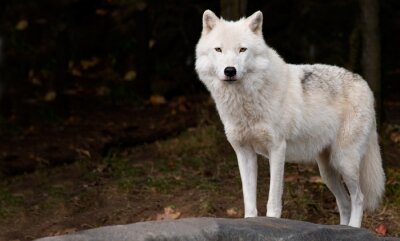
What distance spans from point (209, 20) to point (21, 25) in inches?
306

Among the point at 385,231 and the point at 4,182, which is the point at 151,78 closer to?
the point at 4,182

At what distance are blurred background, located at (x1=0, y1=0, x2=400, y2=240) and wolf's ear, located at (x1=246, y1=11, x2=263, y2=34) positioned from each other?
2.42m

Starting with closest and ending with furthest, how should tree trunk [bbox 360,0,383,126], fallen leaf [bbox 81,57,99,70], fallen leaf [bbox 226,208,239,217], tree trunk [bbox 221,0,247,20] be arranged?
1. fallen leaf [bbox 226,208,239,217]
2. tree trunk [bbox 360,0,383,126]
3. tree trunk [bbox 221,0,247,20]
4. fallen leaf [bbox 81,57,99,70]

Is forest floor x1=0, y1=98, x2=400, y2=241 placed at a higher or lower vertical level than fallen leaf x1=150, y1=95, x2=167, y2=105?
lower

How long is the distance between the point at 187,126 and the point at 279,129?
493 centimetres

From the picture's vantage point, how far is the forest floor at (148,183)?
760 centimetres

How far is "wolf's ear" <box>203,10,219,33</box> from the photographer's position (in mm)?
5906

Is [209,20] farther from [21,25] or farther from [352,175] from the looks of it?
[21,25]

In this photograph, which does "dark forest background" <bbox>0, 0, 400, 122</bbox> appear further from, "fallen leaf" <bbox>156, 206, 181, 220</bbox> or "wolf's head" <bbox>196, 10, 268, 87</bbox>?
"wolf's head" <bbox>196, 10, 268, 87</bbox>

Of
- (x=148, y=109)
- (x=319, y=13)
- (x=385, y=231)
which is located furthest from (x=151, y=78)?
(x=385, y=231)

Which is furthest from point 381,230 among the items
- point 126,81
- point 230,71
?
point 126,81

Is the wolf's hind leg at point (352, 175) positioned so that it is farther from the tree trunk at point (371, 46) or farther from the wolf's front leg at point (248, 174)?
the tree trunk at point (371, 46)

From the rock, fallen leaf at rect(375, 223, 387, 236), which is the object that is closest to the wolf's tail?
fallen leaf at rect(375, 223, 387, 236)

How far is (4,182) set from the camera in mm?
9242
